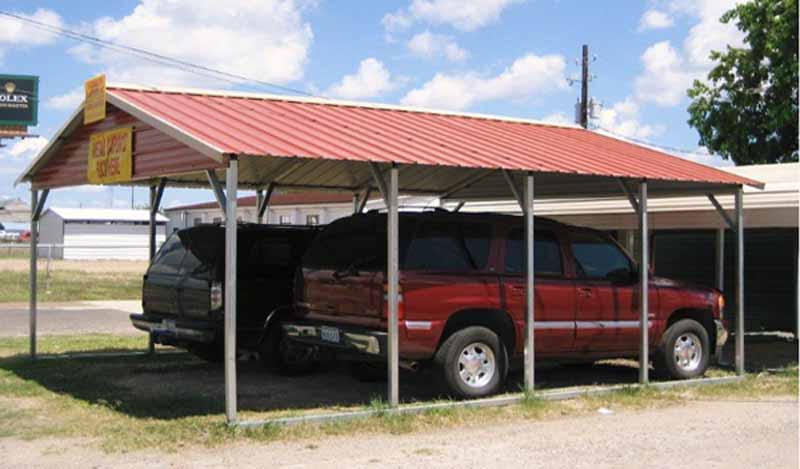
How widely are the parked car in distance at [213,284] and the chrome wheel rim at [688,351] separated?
4583 mm

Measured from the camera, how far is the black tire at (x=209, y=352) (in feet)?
40.2

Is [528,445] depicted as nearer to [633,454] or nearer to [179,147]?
[633,454]

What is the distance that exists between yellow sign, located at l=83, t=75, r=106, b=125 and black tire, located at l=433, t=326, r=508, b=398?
4.46 meters

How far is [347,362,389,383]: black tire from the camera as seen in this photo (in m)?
11.4

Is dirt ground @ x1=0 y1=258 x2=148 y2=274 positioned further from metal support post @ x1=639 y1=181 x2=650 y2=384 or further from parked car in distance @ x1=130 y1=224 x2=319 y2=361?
metal support post @ x1=639 y1=181 x2=650 y2=384

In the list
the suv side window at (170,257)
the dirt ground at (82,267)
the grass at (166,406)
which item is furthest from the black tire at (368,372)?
the dirt ground at (82,267)

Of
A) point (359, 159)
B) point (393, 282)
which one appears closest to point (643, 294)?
point (393, 282)

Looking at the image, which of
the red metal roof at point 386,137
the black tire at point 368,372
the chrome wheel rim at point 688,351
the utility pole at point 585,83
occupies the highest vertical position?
the utility pole at point 585,83

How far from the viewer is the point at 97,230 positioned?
5741 centimetres

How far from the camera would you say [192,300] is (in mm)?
11336

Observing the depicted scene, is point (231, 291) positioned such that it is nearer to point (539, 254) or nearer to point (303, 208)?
point (539, 254)

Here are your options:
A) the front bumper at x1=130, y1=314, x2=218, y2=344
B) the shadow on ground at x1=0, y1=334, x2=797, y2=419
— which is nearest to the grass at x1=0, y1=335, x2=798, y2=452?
the shadow on ground at x1=0, y1=334, x2=797, y2=419

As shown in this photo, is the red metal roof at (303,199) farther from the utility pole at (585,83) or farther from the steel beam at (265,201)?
A: the steel beam at (265,201)

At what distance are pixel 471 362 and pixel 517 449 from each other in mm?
2039
